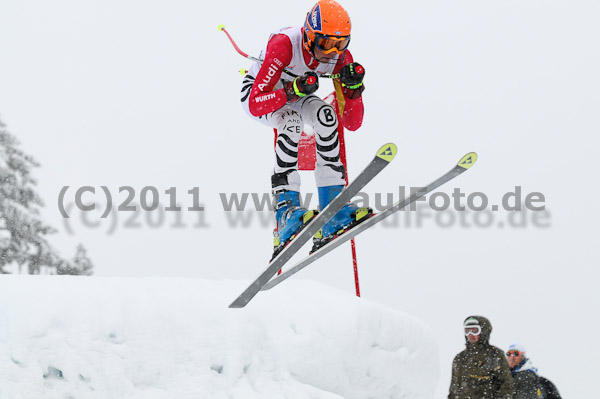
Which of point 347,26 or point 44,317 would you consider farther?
point 347,26

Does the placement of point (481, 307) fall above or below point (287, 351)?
below

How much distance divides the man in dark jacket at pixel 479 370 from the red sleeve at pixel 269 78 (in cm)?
235

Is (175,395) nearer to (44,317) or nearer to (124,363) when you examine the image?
(124,363)

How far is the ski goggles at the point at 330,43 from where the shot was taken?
5.41m

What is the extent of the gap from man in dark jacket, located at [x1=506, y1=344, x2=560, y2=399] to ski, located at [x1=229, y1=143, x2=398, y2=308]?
227 cm

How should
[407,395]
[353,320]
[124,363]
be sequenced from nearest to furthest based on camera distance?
[124,363], [353,320], [407,395]

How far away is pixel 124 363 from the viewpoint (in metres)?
4.68

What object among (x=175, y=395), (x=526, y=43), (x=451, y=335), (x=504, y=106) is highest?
(x=526, y=43)

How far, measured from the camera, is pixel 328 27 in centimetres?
537

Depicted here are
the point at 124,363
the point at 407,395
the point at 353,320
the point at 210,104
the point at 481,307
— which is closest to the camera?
the point at 124,363

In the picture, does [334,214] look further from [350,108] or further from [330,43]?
[330,43]

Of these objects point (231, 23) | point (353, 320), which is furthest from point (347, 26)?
point (231, 23)

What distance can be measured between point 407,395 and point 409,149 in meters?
96.6

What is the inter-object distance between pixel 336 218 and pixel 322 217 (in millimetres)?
348
